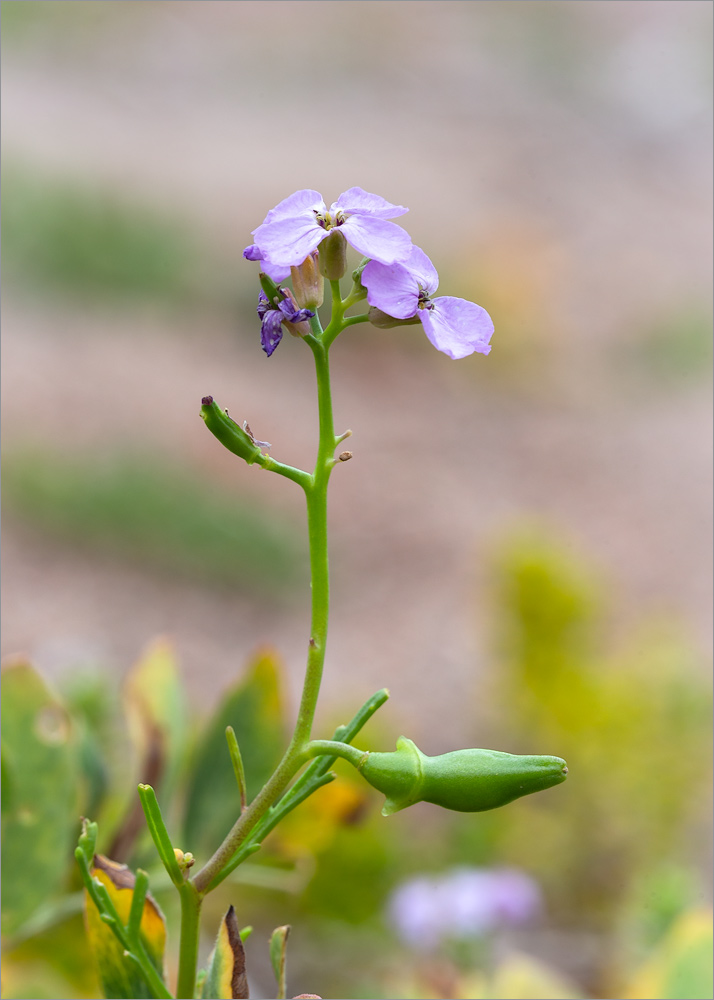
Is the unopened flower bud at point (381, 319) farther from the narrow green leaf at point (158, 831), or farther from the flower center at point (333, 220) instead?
the narrow green leaf at point (158, 831)

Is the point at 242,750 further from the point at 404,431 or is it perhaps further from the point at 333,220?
the point at 404,431

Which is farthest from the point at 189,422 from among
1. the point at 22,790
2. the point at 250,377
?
the point at 22,790

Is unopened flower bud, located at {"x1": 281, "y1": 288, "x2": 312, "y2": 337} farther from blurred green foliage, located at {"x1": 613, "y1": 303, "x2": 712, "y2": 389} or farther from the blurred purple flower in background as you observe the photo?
blurred green foliage, located at {"x1": 613, "y1": 303, "x2": 712, "y2": 389}

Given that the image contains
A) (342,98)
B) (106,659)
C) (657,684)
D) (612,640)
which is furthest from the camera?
(342,98)

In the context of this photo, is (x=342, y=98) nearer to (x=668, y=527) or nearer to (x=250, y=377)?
(x=250, y=377)

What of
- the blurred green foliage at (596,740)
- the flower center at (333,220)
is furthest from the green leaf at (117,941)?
the blurred green foliage at (596,740)

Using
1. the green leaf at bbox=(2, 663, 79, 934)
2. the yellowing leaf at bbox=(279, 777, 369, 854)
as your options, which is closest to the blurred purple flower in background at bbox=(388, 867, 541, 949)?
the yellowing leaf at bbox=(279, 777, 369, 854)
